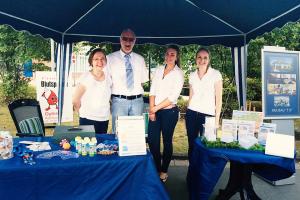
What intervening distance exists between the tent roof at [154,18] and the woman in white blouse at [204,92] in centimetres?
61

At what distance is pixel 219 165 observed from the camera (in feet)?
8.37

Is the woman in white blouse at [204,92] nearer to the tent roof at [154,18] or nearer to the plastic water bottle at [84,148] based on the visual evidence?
the tent roof at [154,18]

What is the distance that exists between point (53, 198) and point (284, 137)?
176cm

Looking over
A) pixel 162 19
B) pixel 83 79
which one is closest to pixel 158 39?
pixel 162 19

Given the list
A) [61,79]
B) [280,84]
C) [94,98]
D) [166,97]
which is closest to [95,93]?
[94,98]

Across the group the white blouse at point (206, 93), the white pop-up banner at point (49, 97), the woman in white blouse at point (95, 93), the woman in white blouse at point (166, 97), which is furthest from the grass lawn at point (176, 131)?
the woman in white blouse at point (95, 93)

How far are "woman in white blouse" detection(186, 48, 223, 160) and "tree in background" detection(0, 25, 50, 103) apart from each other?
5956 millimetres

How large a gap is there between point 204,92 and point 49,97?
2.87m

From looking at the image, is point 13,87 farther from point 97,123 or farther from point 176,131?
point 97,123

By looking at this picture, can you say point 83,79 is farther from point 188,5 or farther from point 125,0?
point 188,5

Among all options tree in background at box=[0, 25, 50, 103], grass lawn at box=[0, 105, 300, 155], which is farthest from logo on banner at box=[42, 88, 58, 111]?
tree in background at box=[0, 25, 50, 103]

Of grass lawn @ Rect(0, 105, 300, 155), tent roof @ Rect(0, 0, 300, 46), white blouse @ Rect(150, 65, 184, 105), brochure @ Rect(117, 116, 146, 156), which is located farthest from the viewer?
grass lawn @ Rect(0, 105, 300, 155)

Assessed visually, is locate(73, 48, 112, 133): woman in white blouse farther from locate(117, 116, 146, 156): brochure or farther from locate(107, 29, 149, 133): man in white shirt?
locate(117, 116, 146, 156): brochure

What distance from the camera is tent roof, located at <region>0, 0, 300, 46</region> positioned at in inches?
126
